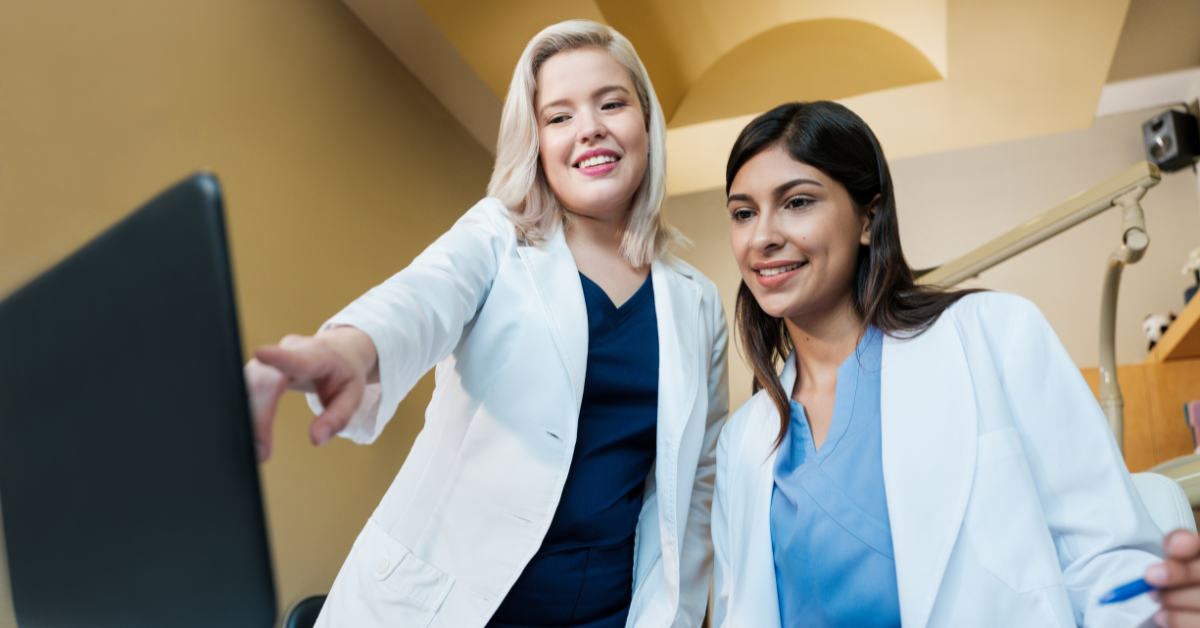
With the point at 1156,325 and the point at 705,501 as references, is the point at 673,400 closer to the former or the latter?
the point at 705,501

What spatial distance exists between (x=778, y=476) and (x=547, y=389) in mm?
446

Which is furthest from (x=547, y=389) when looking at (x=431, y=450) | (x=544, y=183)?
(x=544, y=183)

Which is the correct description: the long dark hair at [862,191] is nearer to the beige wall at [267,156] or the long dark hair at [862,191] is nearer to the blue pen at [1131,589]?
the blue pen at [1131,589]

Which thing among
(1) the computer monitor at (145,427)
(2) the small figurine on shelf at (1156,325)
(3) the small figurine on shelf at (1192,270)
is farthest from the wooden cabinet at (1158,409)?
(1) the computer monitor at (145,427)

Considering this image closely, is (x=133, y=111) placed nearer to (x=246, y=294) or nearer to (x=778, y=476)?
(x=246, y=294)

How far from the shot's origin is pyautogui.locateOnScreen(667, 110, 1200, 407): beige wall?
406 centimetres

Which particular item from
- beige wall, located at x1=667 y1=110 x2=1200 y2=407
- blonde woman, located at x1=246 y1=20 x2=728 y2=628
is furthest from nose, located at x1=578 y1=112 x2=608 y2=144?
beige wall, located at x1=667 y1=110 x2=1200 y2=407

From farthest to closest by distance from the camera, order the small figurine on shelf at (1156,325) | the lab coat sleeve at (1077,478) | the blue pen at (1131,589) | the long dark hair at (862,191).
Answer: the small figurine on shelf at (1156,325) → the long dark hair at (862,191) → the lab coat sleeve at (1077,478) → the blue pen at (1131,589)

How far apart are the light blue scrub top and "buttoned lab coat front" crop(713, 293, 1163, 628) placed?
32mm

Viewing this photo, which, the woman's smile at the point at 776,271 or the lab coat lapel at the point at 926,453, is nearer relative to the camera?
the lab coat lapel at the point at 926,453

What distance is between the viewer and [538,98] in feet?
4.32

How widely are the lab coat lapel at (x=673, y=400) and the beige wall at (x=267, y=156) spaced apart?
646mm

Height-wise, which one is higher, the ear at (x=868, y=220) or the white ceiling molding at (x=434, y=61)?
the white ceiling molding at (x=434, y=61)

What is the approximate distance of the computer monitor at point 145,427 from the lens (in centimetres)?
27
